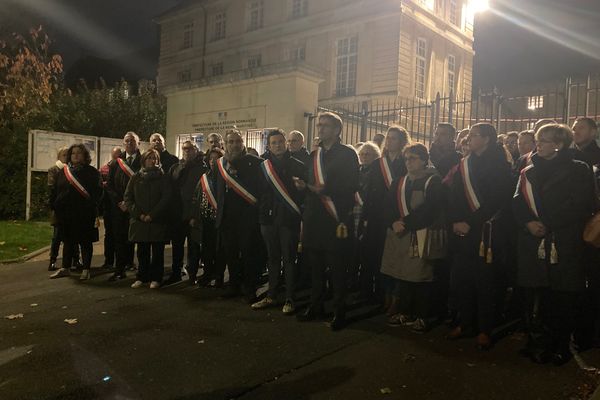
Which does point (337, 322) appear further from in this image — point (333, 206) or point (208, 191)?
point (208, 191)

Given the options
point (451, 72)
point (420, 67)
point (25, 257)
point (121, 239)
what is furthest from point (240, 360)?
point (451, 72)

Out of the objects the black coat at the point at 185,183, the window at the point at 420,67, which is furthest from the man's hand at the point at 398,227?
the window at the point at 420,67

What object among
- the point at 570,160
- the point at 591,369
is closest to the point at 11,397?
the point at 591,369

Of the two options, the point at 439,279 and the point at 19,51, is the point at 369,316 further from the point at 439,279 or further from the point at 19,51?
the point at 19,51

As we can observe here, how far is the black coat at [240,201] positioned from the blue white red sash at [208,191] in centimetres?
50

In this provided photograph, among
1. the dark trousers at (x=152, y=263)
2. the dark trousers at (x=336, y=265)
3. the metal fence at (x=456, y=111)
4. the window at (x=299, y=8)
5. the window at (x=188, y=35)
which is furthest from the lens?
the window at (x=188, y=35)

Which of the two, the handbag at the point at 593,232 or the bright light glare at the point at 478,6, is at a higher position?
the bright light glare at the point at 478,6

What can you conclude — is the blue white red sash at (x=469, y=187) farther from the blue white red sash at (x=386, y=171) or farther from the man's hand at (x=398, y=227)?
the blue white red sash at (x=386, y=171)

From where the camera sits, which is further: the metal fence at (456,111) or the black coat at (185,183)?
the metal fence at (456,111)

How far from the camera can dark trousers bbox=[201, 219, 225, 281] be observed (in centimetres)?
645

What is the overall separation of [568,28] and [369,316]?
23960 millimetres

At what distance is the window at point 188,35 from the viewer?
3341 cm

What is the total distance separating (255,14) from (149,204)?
82.2 feet

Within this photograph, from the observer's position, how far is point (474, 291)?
14.7 feet
